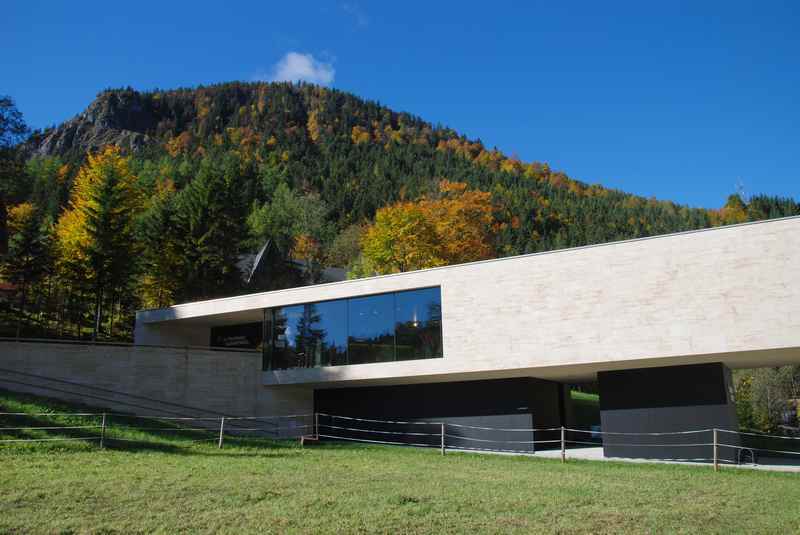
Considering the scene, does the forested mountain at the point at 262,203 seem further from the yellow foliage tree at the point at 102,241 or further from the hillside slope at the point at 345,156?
the hillside slope at the point at 345,156

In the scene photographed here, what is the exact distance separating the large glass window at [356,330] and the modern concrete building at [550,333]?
48 mm

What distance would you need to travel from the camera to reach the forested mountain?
35.8m

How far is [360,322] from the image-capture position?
883 inches

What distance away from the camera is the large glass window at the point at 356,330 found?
21.3 m

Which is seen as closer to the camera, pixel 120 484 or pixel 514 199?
pixel 120 484

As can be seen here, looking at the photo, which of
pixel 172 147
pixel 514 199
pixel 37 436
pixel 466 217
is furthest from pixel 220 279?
pixel 172 147

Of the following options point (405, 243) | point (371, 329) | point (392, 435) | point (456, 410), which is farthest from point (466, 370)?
point (405, 243)

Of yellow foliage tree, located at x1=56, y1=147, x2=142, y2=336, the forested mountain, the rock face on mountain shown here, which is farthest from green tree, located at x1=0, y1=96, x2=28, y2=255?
the rock face on mountain

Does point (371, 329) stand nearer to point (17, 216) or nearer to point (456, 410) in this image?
point (456, 410)

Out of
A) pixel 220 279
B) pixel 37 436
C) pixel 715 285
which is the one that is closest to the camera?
pixel 37 436

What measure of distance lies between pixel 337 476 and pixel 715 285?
1122 cm

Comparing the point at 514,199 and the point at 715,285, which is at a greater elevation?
the point at 514,199

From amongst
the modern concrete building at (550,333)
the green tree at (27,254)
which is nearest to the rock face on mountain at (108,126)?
the green tree at (27,254)

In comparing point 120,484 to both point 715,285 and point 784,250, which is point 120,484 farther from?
point 784,250
